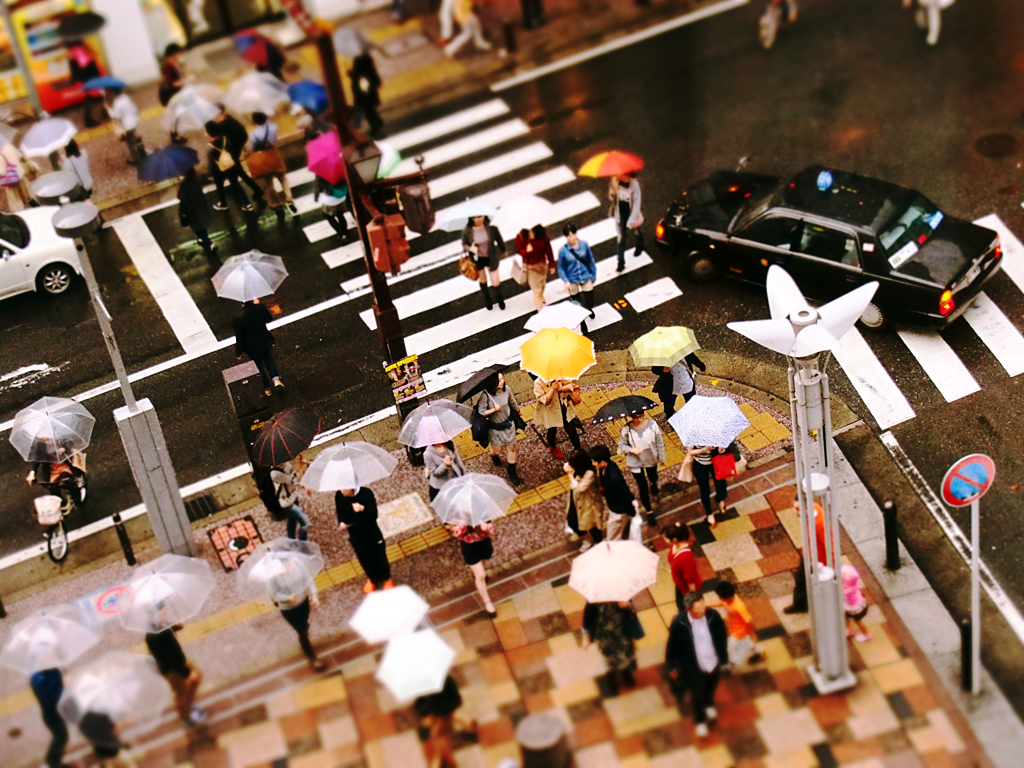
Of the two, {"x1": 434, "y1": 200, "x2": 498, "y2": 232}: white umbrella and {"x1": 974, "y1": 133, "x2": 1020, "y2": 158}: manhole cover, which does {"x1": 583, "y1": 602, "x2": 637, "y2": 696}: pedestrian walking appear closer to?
{"x1": 434, "y1": 200, "x2": 498, "y2": 232}: white umbrella

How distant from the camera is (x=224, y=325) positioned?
727 inches

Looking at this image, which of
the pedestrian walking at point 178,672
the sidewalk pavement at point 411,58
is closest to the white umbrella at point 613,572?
the pedestrian walking at point 178,672

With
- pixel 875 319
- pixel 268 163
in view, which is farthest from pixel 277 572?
pixel 268 163

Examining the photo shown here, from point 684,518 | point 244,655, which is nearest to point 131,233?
point 244,655

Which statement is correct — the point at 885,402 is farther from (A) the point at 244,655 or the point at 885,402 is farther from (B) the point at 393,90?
(B) the point at 393,90

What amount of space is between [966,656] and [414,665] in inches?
220

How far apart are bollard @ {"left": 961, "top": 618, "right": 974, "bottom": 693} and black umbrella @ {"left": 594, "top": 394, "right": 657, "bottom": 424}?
399 cm

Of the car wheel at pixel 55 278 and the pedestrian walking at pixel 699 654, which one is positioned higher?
the car wheel at pixel 55 278

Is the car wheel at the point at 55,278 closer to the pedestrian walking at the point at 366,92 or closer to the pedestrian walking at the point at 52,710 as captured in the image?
the pedestrian walking at the point at 366,92

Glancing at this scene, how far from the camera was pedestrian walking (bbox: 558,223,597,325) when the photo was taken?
16672mm

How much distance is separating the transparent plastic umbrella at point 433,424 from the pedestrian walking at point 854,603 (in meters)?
4.45

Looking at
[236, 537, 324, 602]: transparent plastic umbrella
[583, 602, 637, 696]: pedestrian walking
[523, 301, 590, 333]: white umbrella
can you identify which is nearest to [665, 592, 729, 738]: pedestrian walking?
[583, 602, 637, 696]: pedestrian walking

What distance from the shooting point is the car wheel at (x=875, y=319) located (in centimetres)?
1658

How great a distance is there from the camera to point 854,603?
12305 mm
